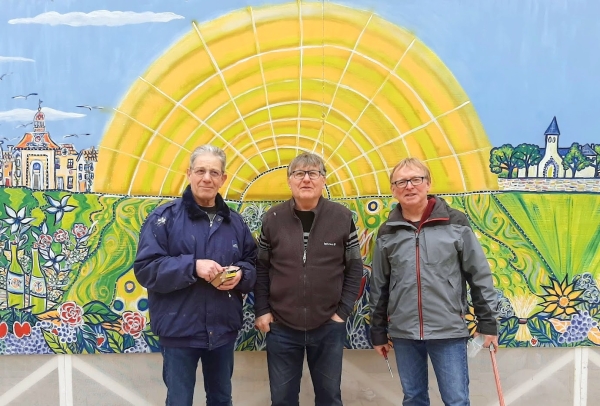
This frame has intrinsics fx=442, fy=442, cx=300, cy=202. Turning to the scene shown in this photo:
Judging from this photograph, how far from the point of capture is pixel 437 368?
7.53 ft

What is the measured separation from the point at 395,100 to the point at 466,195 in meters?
0.77

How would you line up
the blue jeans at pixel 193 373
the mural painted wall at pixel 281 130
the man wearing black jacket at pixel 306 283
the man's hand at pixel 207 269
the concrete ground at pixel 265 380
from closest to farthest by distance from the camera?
the man's hand at pixel 207 269 < the blue jeans at pixel 193 373 < the man wearing black jacket at pixel 306 283 < the mural painted wall at pixel 281 130 < the concrete ground at pixel 265 380

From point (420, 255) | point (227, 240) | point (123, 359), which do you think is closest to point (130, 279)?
point (123, 359)

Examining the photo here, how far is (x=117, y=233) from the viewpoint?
2838 millimetres

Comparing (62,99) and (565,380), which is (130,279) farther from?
(565,380)

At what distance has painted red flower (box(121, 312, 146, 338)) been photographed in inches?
112

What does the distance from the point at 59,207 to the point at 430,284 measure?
2.31m

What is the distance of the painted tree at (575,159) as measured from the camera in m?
2.83

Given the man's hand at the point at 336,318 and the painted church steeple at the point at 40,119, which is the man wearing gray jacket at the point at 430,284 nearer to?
the man's hand at the point at 336,318

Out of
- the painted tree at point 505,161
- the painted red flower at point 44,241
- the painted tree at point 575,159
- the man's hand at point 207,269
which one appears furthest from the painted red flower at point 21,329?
the painted tree at point 575,159

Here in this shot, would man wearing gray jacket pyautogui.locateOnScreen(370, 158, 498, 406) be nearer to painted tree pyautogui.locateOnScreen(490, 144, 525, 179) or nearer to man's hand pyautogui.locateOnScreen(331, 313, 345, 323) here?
man's hand pyautogui.locateOnScreen(331, 313, 345, 323)

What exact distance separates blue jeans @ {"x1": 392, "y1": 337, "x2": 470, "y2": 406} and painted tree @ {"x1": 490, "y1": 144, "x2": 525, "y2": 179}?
45.6 inches

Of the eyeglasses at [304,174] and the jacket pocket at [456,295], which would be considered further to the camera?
the eyeglasses at [304,174]

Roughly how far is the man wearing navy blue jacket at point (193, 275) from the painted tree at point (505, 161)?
1.71 meters
